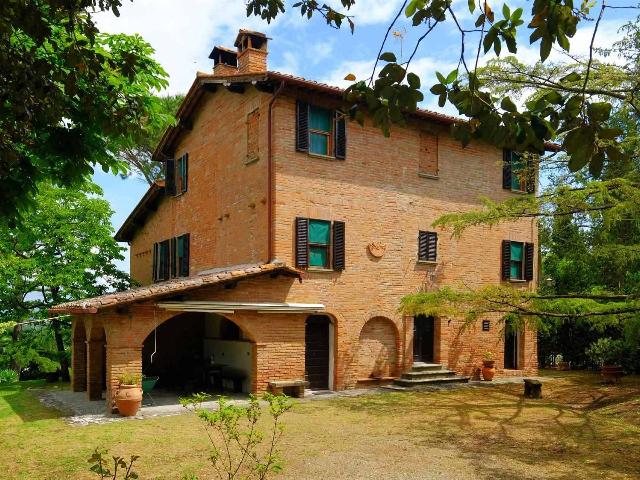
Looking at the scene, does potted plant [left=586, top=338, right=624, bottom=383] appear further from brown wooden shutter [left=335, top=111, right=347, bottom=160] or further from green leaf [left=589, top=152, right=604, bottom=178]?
green leaf [left=589, top=152, right=604, bottom=178]

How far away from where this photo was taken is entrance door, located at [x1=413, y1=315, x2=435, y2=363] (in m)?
19.3

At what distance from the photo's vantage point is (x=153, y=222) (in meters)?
25.6

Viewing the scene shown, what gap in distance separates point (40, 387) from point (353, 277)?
37.7 ft

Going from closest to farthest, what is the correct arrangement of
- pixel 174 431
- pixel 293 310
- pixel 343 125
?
pixel 174 431 → pixel 293 310 → pixel 343 125

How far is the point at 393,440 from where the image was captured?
1077 cm

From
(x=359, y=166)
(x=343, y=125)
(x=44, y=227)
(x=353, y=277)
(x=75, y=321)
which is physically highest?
(x=343, y=125)

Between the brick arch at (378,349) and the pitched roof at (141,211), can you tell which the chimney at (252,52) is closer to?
the pitched roof at (141,211)

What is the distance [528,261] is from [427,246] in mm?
4941

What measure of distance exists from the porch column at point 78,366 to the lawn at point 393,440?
1683 millimetres

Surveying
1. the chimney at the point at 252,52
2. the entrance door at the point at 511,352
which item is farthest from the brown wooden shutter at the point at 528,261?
the chimney at the point at 252,52

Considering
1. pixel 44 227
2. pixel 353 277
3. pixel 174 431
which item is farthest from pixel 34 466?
pixel 44 227

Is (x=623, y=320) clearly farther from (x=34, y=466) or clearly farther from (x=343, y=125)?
(x=34, y=466)

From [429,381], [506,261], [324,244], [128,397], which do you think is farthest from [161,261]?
[506,261]

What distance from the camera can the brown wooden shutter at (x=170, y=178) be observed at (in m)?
22.8
